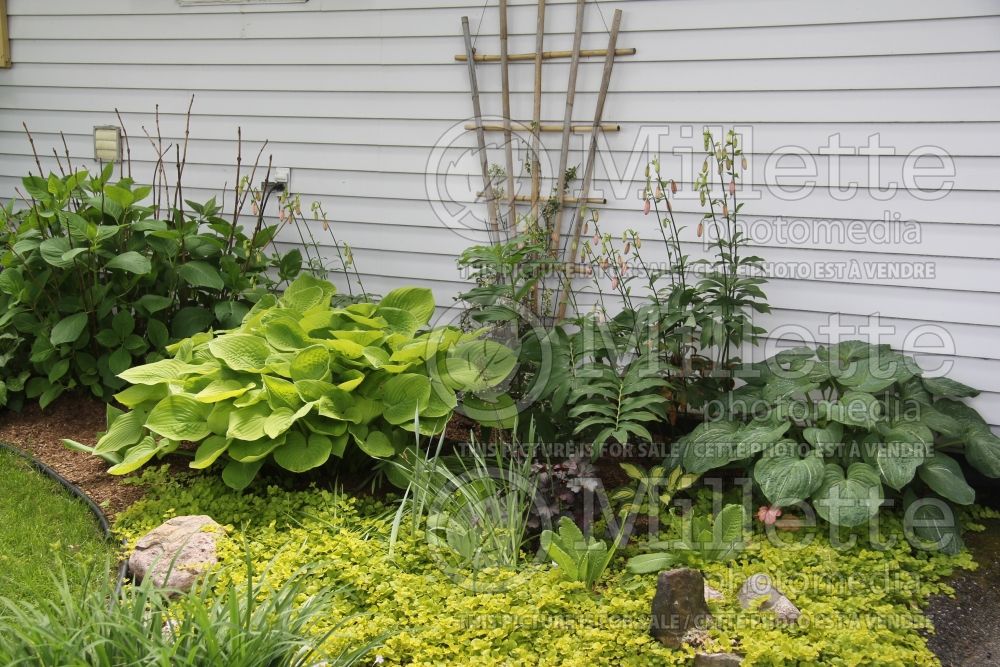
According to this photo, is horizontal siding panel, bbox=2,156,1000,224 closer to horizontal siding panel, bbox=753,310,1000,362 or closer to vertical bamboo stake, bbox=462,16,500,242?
vertical bamboo stake, bbox=462,16,500,242

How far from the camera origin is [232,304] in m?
4.61

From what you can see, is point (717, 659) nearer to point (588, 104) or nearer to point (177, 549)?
point (177, 549)

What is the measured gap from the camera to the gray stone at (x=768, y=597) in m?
2.86

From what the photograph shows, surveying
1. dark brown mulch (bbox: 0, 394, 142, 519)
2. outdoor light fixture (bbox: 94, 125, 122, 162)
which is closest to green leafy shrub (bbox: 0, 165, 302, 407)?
dark brown mulch (bbox: 0, 394, 142, 519)

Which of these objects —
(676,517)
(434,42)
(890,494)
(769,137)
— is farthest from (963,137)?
(434,42)

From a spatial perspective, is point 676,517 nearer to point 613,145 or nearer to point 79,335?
point 613,145

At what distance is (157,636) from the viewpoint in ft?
7.27

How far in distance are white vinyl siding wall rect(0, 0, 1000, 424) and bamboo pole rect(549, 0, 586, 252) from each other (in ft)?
0.23

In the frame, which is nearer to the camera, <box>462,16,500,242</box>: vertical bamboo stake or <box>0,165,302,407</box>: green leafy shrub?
<box>0,165,302,407</box>: green leafy shrub

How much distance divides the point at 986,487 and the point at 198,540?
3.32 m

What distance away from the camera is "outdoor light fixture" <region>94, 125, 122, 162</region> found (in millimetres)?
5609

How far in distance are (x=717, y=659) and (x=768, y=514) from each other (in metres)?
0.86

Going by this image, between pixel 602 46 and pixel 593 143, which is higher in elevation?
pixel 602 46

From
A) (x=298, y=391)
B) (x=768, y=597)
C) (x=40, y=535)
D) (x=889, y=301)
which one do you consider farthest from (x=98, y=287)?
(x=889, y=301)
